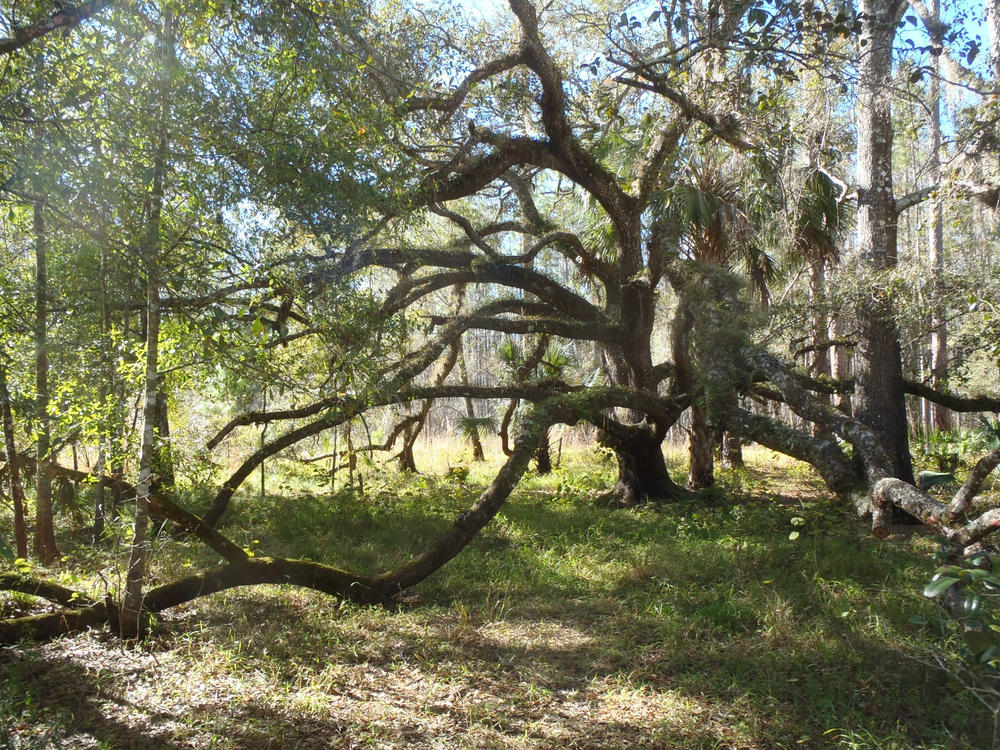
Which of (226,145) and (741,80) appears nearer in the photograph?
(226,145)

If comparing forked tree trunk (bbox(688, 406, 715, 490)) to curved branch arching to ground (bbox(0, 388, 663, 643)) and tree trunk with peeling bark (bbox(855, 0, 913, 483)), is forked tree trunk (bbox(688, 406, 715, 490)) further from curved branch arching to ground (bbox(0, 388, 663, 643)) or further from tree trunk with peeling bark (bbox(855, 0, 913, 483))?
curved branch arching to ground (bbox(0, 388, 663, 643))

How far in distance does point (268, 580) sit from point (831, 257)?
9814 mm

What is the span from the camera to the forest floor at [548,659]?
12.5 feet

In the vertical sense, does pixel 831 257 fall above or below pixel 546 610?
above

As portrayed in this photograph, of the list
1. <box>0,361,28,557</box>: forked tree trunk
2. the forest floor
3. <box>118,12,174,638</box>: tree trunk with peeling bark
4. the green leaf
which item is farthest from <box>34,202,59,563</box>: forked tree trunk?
the green leaf

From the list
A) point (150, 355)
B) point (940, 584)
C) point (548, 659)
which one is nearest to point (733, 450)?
point (548, 659)

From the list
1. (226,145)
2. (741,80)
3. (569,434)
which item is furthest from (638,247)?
(569,434)

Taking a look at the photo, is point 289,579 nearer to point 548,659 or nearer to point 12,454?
point 548,659

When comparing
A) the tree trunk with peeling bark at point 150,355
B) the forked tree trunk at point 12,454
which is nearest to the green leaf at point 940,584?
the tree trunk with peeling bark at point 150,355

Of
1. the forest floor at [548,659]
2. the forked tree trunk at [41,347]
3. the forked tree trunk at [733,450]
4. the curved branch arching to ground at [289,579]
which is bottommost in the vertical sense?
the forest floor at [548,659]

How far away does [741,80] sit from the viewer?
7.06 m

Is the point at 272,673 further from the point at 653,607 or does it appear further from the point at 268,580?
the point at 653,607

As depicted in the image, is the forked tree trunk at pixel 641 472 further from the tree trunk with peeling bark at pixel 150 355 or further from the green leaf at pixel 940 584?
the green leaf at pixel 940 584

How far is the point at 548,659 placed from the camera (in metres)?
4.79
